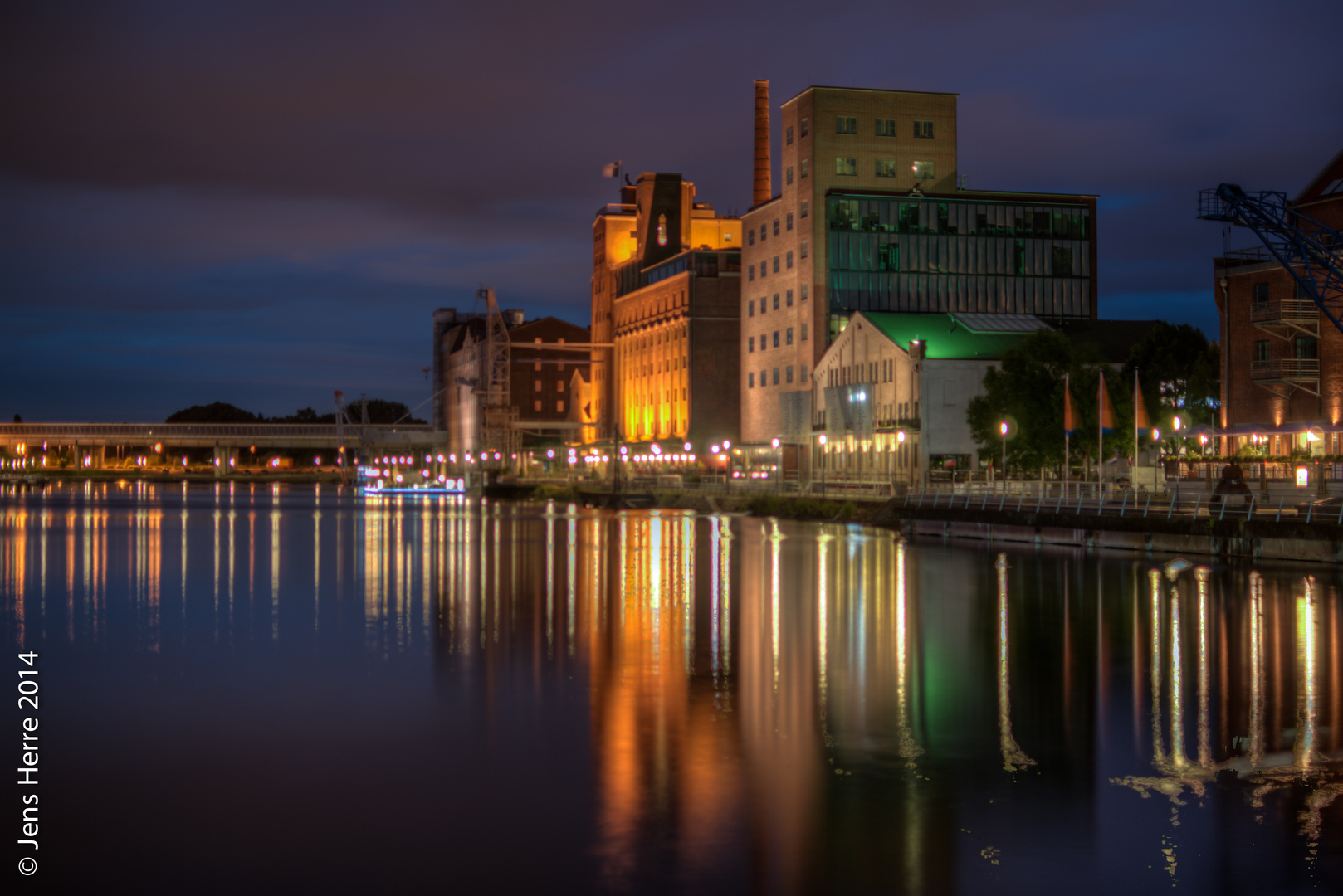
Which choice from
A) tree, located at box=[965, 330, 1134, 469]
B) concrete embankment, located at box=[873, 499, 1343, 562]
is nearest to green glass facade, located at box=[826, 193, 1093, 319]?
tree, located at box=[965, 330, 1134, 469]

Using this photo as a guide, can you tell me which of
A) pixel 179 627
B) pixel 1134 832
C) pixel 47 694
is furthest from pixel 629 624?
pixel 1134 832

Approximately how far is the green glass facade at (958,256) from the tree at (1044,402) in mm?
38896

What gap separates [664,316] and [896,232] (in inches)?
1693

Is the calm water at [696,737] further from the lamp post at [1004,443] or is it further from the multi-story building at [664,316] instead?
the multi-story building at [664,316]

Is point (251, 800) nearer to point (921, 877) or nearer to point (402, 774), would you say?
point (402, 774)

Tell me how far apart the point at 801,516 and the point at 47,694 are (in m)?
62.6

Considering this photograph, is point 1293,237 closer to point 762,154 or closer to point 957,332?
point 957,332

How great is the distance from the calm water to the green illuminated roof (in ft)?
171

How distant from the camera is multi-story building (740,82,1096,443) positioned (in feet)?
352

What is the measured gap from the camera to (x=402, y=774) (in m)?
13.7

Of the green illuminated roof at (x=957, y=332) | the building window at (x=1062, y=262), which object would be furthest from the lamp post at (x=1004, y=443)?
the building window at (x=1062, y=262)

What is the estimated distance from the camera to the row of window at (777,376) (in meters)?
109

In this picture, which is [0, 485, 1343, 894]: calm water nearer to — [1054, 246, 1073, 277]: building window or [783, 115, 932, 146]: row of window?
[783, 115, 932, 146]: row of window

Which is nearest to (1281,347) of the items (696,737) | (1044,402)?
(1044,402)
